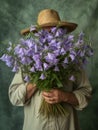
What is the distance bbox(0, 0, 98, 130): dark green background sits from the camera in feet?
8.17

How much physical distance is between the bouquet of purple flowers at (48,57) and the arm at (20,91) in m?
0.10

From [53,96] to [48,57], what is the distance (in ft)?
0.87

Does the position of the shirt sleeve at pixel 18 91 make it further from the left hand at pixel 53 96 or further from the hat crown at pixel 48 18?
the hat crown at pixel 48 18

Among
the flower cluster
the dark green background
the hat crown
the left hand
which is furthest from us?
the dark green background

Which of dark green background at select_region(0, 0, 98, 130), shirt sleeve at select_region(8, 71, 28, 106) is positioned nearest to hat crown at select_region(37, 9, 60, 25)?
shirt sleeve at select_region(8, 71, 28, 106)

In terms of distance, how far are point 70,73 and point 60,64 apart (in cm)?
10

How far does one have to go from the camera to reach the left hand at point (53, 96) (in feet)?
5.72

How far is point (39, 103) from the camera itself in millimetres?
1806

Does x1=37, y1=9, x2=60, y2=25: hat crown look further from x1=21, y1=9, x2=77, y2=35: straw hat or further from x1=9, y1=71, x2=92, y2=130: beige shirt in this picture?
x1=9, y1=71, x2=92, y2=130: beige shirt

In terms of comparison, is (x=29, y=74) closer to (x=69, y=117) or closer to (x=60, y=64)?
(x=60, y=64)

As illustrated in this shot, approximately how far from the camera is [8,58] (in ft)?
5.48

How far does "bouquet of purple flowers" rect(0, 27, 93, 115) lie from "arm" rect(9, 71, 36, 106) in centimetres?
10

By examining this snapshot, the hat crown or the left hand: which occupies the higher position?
the hat crown

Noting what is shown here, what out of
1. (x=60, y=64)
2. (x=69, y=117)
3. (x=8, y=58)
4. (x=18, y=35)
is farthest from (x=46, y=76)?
(x=18, y=35)
